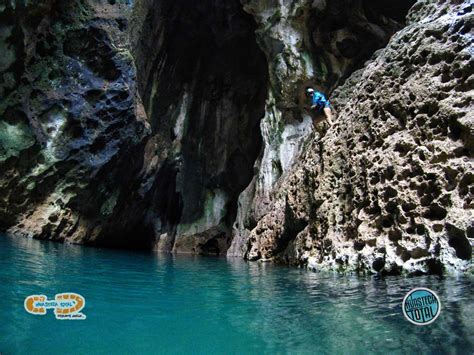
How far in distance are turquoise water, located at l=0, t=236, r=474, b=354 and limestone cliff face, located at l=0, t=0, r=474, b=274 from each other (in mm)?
2392

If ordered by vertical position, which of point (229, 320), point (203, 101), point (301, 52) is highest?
point (203, 101)

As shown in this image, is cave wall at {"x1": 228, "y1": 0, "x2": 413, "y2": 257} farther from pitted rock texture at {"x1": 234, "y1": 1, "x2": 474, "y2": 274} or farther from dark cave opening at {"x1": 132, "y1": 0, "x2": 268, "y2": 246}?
pitted rock texture at {"x1": 234, "y1": 1, "x2": 474, "y2": 274}

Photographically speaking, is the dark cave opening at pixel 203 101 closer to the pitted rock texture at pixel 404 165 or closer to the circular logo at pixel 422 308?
the pitted rock texture at pixel 404 165

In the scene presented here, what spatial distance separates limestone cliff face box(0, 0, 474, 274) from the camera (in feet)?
24.0

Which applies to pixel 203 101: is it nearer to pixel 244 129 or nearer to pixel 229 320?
pixel 244 129

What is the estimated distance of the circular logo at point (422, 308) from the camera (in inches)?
137

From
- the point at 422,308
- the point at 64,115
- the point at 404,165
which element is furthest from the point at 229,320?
the point at 64,115

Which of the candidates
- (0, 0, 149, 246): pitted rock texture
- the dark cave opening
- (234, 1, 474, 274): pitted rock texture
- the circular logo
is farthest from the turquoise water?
the dark cave opening

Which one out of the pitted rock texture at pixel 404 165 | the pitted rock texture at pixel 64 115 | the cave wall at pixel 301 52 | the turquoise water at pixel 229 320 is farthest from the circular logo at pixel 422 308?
the pitted rock texture at pixel 64 115

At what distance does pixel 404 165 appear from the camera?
751 cm

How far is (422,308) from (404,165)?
4.32 metres

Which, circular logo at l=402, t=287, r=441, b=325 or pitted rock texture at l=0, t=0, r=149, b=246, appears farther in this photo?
pitted rock texture at l=0, t=0, r=149, b=246

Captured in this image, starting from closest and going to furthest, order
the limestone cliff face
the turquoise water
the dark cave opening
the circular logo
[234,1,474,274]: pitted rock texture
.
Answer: the turquoise water < the circular logo < [234,1,474,274]: pitted rock texture < the limestone cliff face < the dark cave opening

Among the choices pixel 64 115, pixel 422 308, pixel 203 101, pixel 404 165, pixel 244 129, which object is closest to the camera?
pixel 422 308
